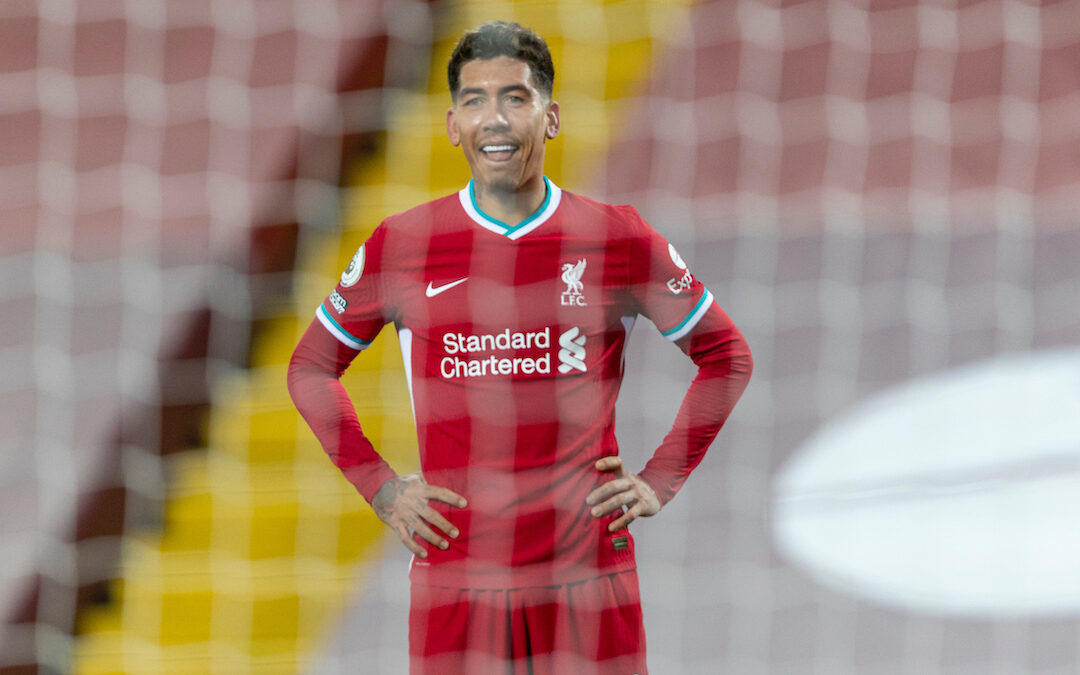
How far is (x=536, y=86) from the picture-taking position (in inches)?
56.1

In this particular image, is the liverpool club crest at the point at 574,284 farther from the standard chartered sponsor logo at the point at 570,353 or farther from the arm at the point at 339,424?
the arm at the point at 339,424

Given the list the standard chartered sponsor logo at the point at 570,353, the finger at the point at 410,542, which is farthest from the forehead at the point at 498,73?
the finger at the point at 410,542

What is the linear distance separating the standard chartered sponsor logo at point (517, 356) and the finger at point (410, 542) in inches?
10.2

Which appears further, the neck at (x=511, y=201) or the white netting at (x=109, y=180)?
the white netting at (x=109, y=180)

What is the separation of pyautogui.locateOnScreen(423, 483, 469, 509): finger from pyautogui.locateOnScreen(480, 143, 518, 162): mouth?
0.51 meters

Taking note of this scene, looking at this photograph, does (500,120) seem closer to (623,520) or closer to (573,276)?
(573,276)

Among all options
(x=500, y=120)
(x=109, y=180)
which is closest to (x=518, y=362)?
(x=500, y=120)

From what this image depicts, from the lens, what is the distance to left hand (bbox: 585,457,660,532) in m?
1.41

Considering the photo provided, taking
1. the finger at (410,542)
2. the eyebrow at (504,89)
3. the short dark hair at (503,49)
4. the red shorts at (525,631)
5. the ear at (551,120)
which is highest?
the short dark hair at (503,49)

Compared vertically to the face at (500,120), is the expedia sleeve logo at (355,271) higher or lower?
lower

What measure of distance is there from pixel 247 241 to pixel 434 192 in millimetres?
869

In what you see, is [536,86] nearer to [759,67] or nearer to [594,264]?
[594,264]

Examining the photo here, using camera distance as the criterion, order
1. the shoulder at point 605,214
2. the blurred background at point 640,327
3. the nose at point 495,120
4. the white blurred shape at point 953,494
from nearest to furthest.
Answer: the nose at point 495,120 < the shoulder at point 605,214 < the blurred background at point 640,327 < the white blurred shape at point 953,494

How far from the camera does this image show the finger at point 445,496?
4.60 feet
